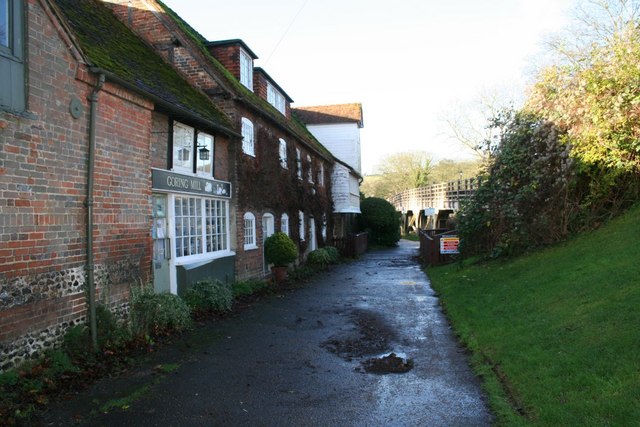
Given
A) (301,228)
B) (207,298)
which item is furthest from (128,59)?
(301,228)

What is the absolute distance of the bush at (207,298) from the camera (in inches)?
381

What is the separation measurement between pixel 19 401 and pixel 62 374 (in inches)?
31.2

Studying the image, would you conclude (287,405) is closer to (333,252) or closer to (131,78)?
(131,78)

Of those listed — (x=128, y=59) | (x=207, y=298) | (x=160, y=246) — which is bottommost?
(x=207, y=298)

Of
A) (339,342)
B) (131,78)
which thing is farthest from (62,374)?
(131,78)

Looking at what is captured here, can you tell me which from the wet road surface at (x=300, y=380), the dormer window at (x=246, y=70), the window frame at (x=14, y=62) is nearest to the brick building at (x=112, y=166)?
the window frame at (x=14, y=62)

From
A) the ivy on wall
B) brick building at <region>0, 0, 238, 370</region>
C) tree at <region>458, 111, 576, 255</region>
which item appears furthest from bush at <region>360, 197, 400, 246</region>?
brick building at <region>0, 0, 238, 370</region>

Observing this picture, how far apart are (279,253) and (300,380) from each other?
9036 millimetres

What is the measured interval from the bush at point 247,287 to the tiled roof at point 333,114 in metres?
20.5

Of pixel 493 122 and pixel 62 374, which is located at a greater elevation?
pixel 493 122

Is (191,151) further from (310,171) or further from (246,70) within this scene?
(310,171)

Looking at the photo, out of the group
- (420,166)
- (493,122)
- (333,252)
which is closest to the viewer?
(493,122)

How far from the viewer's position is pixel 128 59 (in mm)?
9695

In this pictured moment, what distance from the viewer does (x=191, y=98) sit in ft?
37.7
